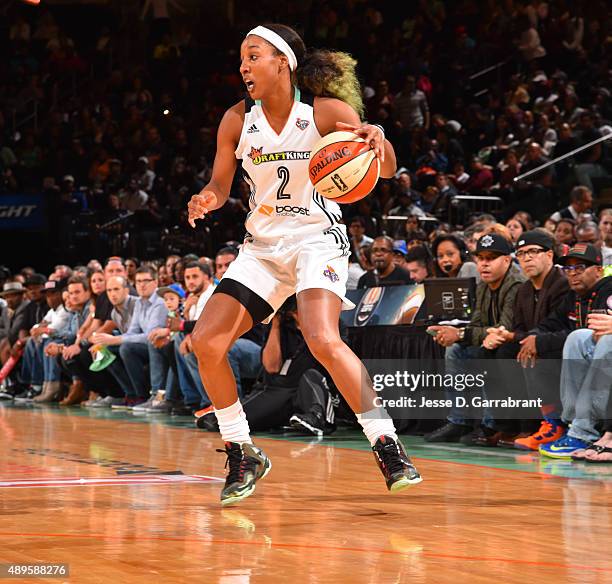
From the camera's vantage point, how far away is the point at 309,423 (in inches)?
327

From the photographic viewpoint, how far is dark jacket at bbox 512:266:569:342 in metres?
7.32

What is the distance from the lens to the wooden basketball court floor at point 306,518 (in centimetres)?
344

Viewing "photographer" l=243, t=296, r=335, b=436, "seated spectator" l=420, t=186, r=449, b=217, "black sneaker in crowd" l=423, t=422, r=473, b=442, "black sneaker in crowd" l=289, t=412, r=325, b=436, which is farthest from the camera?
"seated spectator" l=420, t=186, r=449, b=217

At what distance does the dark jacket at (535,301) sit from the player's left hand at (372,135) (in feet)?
9.87

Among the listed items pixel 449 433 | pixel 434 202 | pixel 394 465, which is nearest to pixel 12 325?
pixel 434 202

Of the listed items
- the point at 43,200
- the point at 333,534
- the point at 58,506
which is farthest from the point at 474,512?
the point at 43,200

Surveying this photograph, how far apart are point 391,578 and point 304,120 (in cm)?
227

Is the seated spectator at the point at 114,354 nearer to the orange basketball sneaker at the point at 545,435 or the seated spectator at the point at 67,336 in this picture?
the seated spectator at the point at 67,336

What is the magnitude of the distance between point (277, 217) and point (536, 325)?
2.97 metres

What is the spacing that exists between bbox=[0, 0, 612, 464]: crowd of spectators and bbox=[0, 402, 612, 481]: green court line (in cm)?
30

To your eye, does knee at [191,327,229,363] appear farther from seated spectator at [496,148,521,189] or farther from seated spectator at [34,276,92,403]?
seated spectator at [496,148,521,189]

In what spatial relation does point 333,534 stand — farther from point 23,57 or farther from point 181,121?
point 23,57

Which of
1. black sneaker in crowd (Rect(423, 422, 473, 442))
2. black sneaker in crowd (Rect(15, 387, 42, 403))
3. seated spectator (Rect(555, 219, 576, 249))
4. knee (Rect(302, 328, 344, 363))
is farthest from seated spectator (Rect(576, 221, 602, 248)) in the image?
black sneaker in crowd (Rect(15, 387, 42, 403))

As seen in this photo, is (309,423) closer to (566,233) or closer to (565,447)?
(565,447)
